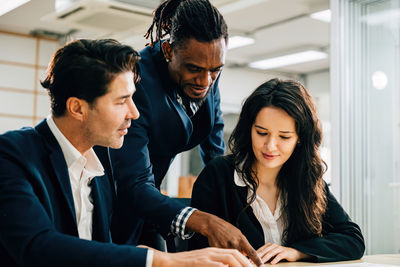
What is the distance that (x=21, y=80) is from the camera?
6020mm

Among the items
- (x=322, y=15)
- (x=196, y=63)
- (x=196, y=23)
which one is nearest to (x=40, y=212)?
(x=196, y=63)

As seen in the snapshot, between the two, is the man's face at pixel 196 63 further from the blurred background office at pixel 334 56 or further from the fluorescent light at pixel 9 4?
the fluorescent light at pixel 9 4

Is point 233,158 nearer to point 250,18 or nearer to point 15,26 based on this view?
point 250,18

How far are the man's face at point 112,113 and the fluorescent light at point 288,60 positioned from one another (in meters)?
5.49

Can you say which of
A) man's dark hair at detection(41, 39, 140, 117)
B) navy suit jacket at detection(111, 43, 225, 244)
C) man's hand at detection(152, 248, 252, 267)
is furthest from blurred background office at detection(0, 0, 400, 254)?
man's hand at detection(152, 248, 252, 267)

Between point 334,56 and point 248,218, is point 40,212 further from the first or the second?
point 334,56

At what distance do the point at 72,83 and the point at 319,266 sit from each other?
2.61 ft

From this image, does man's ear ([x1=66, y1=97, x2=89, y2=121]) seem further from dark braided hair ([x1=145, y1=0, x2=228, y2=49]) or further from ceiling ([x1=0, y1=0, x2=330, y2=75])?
ceiling ([x1=0, y1=0, x2=330, y2=75])

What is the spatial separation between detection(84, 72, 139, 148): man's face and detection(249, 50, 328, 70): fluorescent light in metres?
5.49

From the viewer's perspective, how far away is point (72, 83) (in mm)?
1172

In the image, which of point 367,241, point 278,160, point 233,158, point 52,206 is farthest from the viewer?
point 367,241

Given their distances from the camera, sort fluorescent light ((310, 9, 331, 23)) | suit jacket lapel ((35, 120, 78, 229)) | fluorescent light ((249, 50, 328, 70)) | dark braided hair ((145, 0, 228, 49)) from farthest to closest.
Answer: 1. fluorescent light ((249, 50, 328, 70))
2. fluorescent light ((310, 9, 331, 23))
3. dark braided hair ((145, 0, 228, 49))
4. suit jacket lapel ((35, 120, 78, 229))

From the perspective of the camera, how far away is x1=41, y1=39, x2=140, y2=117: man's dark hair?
1166mm

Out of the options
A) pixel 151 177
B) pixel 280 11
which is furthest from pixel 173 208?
pixel 280 11
